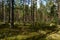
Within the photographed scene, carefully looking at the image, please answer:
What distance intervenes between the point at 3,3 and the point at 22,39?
1669 inches

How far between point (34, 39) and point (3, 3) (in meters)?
42.5

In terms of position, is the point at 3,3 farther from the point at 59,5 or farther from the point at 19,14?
the point at 59,5

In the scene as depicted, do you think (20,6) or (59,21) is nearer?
(59,21)

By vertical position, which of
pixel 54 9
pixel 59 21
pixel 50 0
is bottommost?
pixel 59 21

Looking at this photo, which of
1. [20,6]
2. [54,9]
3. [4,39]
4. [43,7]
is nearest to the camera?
[4,39]

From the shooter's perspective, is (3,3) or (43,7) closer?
(3,3)

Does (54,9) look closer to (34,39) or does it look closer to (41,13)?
(41,13)

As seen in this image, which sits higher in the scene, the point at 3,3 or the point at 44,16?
the point at 3,3

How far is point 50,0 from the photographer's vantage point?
53.9 metres

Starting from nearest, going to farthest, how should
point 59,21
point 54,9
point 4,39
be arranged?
point 4,39 < point 59,21 < point 54,9

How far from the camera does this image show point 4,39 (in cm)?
1216

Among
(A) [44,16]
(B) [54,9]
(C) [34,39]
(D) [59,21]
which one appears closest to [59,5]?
(D) [59,21]

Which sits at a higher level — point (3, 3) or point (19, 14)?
point (3, 3)

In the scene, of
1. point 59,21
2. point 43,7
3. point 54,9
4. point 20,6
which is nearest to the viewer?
point 59,21
